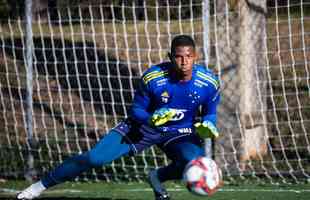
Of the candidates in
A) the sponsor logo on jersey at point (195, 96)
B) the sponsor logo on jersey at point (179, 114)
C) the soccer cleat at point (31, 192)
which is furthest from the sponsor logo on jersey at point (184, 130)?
the soccer cleat at point (31, 192)

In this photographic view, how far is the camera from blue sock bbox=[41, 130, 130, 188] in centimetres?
702

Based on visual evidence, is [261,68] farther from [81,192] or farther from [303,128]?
[81,192]

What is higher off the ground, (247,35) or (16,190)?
(247,35)

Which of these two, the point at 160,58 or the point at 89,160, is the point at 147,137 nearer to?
the point at 89,160

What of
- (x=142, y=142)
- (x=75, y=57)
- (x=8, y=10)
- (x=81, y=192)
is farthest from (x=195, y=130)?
(x=8, y=10)

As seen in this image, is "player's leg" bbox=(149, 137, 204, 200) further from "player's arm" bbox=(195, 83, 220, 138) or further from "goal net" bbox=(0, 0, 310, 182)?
"goal net" bbox=(0, 0, 310, 182)

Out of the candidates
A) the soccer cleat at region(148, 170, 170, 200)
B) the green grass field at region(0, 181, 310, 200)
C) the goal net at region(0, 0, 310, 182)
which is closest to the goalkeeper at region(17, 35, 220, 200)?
the soccer cleat at region(148, 170, 170, 200)

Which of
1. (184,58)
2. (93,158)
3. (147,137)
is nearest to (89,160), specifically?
(93,158)

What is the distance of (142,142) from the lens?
7180mm

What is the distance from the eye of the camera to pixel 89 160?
276 inches

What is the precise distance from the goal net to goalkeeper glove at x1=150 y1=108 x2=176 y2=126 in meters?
→ 2.50

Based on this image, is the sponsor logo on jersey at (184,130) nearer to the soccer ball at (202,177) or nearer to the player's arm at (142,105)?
the player's arm at (142,105)

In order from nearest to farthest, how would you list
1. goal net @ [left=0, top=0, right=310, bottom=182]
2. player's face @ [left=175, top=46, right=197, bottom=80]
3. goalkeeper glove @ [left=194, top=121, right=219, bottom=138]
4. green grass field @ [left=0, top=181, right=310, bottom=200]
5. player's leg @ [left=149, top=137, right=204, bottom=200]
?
goalkeeper glove @ [left=194, top=121, right=219, bottom=138] < player's face @ [left=175, top=46, right=197, bottom=80] < player's leg @ [left=149, top=137, right=204, bottom=200] < green grass field @ [left=0, top=181, right=310, bottom=200] < goal net @ [left=0, top=0, right=310, bottom=182]

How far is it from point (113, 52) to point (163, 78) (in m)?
4.65
